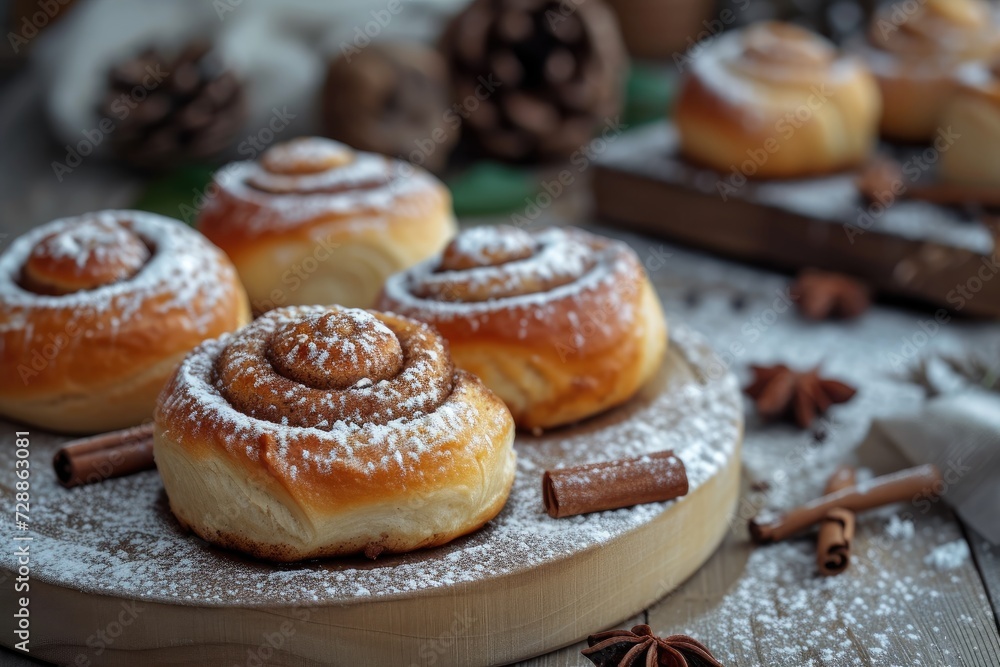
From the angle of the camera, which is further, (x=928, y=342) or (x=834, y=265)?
(x=834, y=265)

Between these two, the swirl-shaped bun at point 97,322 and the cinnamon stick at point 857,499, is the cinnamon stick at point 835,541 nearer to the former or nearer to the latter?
the cinnamon stick at point 857,499

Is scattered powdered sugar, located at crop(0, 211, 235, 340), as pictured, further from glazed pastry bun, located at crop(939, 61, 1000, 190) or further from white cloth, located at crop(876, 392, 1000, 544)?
glazed pastry bun, located at crop(939, 61, 1000, 190)

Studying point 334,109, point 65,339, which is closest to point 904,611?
point 65,339

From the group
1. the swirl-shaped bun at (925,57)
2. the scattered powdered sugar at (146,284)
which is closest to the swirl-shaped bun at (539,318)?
the scattered powdered sugar at (146,284)

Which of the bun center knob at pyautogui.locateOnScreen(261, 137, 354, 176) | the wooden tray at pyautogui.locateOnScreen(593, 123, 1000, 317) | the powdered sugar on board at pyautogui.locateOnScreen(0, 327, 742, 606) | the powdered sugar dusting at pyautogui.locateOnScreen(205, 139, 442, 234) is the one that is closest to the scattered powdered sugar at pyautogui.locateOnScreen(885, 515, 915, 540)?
the powdered sugar on board at pyautogui.locateOnScreen(0, 327, 742, 606)

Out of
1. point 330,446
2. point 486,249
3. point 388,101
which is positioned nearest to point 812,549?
point 486,249

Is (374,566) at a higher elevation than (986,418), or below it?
higher

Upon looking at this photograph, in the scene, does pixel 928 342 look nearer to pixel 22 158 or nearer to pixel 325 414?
pixel 325 414
